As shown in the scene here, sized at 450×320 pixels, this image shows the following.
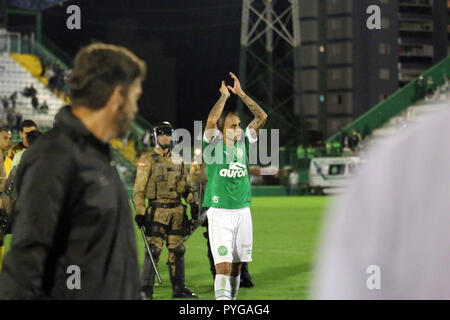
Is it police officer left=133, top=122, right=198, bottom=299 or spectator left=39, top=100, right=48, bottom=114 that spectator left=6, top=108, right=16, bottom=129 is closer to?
spectator left=39, top=100, right=48, bottom=114

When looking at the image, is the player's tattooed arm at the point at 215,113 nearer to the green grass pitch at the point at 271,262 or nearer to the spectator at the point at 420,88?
the green grass pitch at the point at 271,262

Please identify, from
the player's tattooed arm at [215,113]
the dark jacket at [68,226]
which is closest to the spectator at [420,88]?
the player's tattooed arm at [215,113]

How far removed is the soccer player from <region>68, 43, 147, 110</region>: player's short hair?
5.29 metres

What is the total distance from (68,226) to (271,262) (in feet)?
36.2

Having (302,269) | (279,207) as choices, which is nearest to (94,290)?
(302,269)

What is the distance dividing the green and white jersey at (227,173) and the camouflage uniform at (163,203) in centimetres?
123

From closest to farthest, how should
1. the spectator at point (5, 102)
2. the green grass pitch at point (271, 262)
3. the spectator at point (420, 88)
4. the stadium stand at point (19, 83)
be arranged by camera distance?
the green grass pitch at point (271, 262)
the spectator at point (5, 102)
the stadium stand at point (19, 83)
the spectator at point (420, 88)

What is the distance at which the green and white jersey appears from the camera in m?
8.52

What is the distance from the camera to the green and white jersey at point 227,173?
8.52 m

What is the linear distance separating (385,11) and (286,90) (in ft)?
44.3

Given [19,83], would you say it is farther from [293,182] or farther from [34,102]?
[293,182]

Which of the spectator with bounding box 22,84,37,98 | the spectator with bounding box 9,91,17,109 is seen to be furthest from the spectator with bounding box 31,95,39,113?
the spectator with bounding box 9,91,17,109

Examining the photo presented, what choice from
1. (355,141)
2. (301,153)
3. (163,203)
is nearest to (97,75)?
(163,203)
